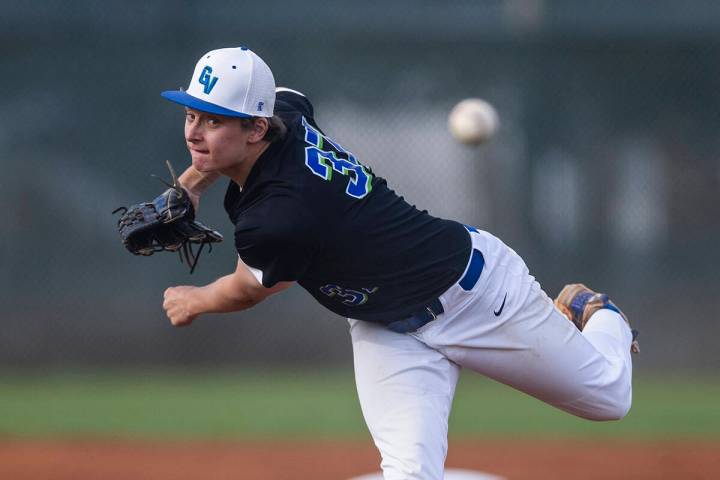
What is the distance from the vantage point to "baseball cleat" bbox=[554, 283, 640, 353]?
4.22 metres

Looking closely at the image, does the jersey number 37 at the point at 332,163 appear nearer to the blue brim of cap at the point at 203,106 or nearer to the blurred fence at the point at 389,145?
the blue brim of cap at the point at 203,106

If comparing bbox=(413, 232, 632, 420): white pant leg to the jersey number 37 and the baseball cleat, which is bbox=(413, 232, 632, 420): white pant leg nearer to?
the baseball cleat

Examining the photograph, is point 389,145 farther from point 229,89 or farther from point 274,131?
point 229,89

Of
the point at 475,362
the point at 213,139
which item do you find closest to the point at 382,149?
the point at 475,362

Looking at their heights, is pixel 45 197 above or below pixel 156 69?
below

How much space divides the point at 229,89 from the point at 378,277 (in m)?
0.78

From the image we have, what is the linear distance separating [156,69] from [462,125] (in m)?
2.69

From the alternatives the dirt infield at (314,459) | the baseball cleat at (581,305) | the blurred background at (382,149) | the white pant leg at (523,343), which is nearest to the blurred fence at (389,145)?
the blurred background at (382,149)

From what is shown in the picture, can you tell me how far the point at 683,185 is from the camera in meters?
8.78

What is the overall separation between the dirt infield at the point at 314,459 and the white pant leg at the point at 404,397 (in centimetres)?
231

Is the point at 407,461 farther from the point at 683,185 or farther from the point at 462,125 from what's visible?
the point at 683,185

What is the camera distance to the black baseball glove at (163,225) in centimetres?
365

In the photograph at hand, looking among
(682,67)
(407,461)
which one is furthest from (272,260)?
(682,67)

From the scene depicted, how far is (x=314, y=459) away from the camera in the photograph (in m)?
6.29
